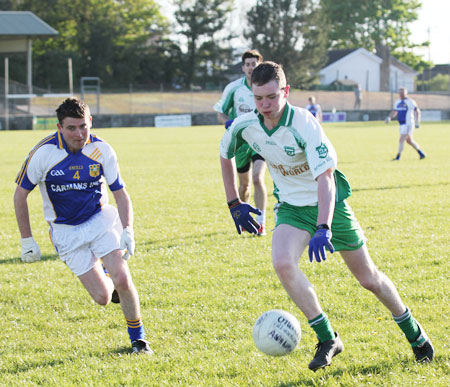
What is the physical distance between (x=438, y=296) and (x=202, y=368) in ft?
8.06

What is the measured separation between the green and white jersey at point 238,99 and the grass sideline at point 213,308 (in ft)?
5.69

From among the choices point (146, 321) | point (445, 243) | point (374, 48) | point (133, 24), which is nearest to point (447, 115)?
point (133, 24)

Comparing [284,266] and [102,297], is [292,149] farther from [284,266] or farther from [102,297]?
[102,297]

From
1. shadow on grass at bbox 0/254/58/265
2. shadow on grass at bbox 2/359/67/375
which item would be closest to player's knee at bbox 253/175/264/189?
shadow on grass at bbox 0/254/58/265

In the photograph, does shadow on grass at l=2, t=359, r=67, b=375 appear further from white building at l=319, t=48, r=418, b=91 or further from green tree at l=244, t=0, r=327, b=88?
white building at l=319, t=48, r=418, b=91

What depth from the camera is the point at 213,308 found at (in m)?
5.70

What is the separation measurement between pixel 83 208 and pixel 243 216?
139 centimetres

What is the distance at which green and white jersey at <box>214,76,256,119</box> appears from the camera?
8.91 meters

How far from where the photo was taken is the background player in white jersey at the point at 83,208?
4859mm

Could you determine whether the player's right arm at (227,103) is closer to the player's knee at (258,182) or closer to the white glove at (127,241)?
the player's knee at (258,182)

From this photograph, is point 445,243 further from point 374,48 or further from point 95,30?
point 374,48

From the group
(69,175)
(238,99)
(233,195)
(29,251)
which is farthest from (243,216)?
(238,99)

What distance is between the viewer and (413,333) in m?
4.31

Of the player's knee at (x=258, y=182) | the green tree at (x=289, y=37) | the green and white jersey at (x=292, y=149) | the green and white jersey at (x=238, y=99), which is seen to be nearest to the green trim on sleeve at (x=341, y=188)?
the green and white jersey at (x=292, y=149)
